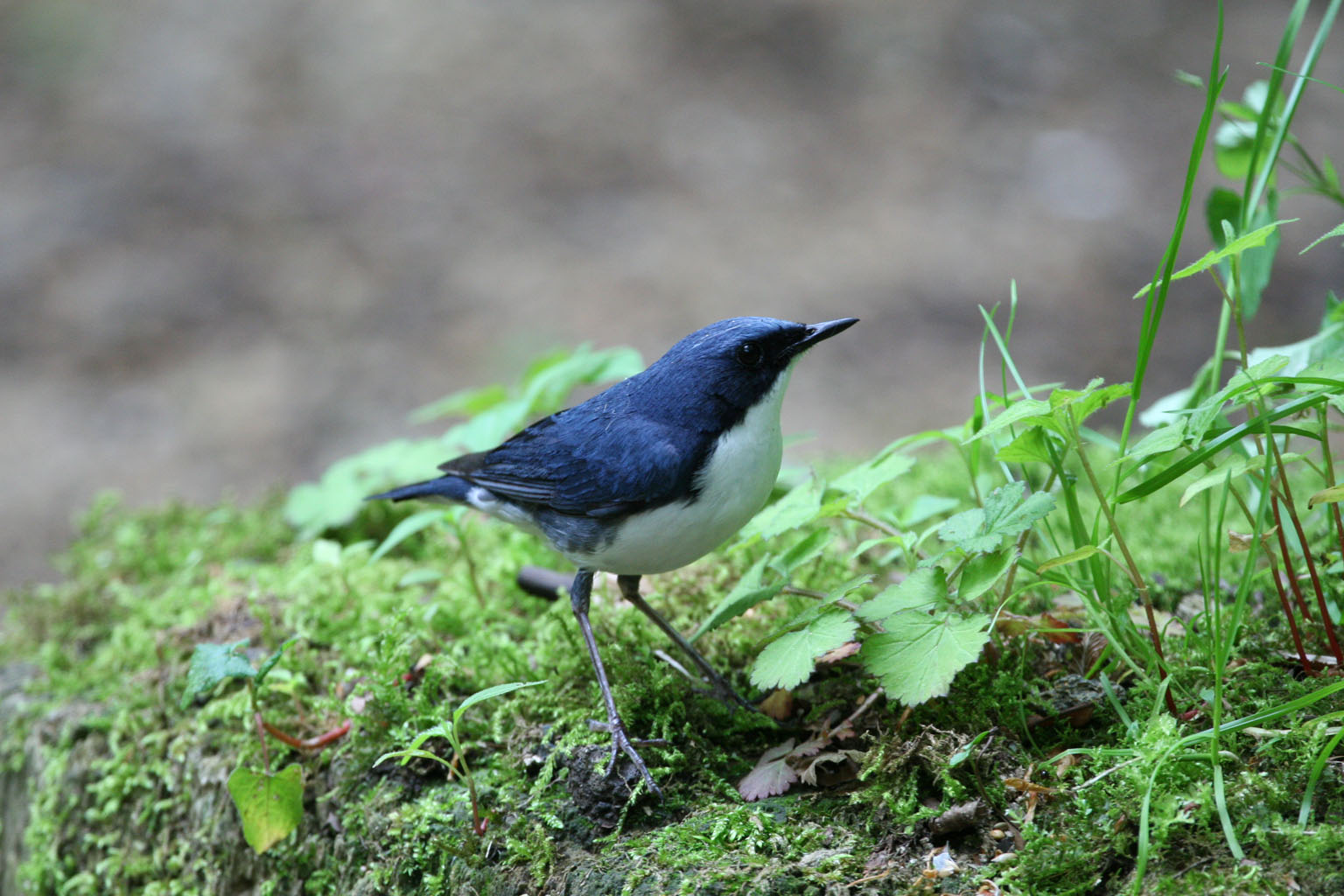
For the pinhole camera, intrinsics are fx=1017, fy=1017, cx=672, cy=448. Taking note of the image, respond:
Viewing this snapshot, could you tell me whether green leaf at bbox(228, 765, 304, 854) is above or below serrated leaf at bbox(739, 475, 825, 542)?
below

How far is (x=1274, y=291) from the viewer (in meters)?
9.27

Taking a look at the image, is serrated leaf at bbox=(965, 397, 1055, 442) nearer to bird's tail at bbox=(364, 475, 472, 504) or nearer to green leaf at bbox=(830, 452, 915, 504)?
green leaf at bbox=(830, 452, 915, 504)

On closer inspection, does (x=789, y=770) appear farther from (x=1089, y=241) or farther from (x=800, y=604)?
(x=1089, y=241)

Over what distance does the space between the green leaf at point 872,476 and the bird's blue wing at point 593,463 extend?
447mm

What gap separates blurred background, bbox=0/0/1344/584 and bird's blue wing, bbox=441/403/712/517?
5270 mm

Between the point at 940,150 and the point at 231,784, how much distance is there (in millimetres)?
10496

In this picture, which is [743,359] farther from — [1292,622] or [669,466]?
[1292,622]

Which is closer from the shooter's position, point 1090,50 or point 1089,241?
point 1089,241

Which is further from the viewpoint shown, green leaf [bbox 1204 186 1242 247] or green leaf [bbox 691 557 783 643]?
green leaf [bbox 1204 186 1242 247]

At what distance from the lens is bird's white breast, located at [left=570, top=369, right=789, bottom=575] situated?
9.23 ft

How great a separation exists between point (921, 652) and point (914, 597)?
0.17 m

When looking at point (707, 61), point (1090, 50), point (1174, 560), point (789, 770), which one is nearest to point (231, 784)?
point (789, 770)

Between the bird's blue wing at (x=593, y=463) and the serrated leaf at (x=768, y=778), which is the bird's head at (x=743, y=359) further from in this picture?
the serrated leaf at (x=768, y=778)

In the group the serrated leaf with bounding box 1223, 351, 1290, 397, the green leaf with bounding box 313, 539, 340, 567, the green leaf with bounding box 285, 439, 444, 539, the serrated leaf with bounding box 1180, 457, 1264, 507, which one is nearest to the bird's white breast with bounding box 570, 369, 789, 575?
the serrated leaf with bounding box 1180, 457, 1264, 507
